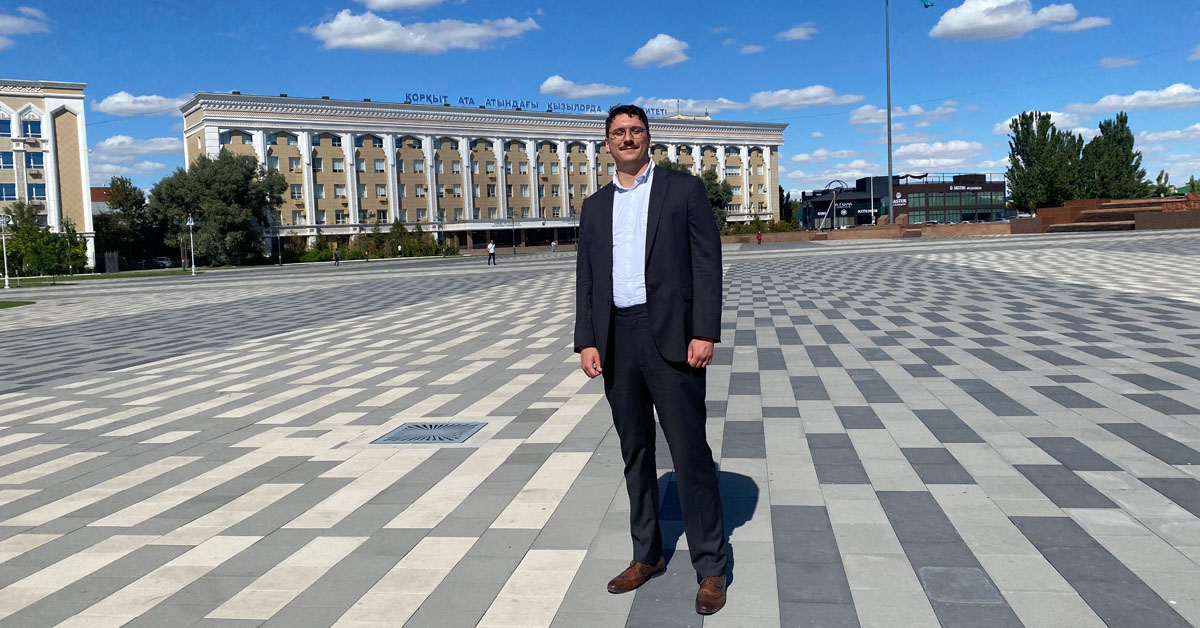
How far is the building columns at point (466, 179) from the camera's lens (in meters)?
95.8

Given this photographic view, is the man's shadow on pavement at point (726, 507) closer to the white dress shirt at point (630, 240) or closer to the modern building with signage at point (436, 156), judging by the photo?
the white dress shirt at point (630, 240)

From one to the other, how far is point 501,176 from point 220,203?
35.7 meters

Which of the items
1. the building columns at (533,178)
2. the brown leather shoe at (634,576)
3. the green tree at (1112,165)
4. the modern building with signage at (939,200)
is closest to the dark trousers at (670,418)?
the brown leather shoe at (634,576)

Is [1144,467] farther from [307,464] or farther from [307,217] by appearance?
[307,217]

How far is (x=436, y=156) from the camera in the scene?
94250mm

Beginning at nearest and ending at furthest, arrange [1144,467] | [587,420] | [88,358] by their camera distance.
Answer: [1144,467], [587,420], [88,358]

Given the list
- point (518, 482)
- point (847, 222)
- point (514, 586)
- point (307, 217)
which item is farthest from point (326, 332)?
point (847, 222)

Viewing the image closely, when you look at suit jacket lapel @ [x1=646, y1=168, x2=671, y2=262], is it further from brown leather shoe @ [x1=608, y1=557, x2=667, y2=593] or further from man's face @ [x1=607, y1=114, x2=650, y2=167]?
brown leather shoe @ [x1=608, y1=557, x2=667, y2=593]

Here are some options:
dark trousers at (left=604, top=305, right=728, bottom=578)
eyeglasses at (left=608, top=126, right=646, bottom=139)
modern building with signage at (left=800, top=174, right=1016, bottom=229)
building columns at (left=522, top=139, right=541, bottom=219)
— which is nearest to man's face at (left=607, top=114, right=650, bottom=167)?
eyeglasses at (left=608, top=126, right=646, bottom=139)

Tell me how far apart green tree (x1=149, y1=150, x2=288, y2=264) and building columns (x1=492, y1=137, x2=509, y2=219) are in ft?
96.8

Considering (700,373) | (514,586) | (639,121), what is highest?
(639,121)

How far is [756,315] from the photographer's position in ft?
48.2

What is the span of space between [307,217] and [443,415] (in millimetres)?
83298

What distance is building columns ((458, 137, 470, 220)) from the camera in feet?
314
